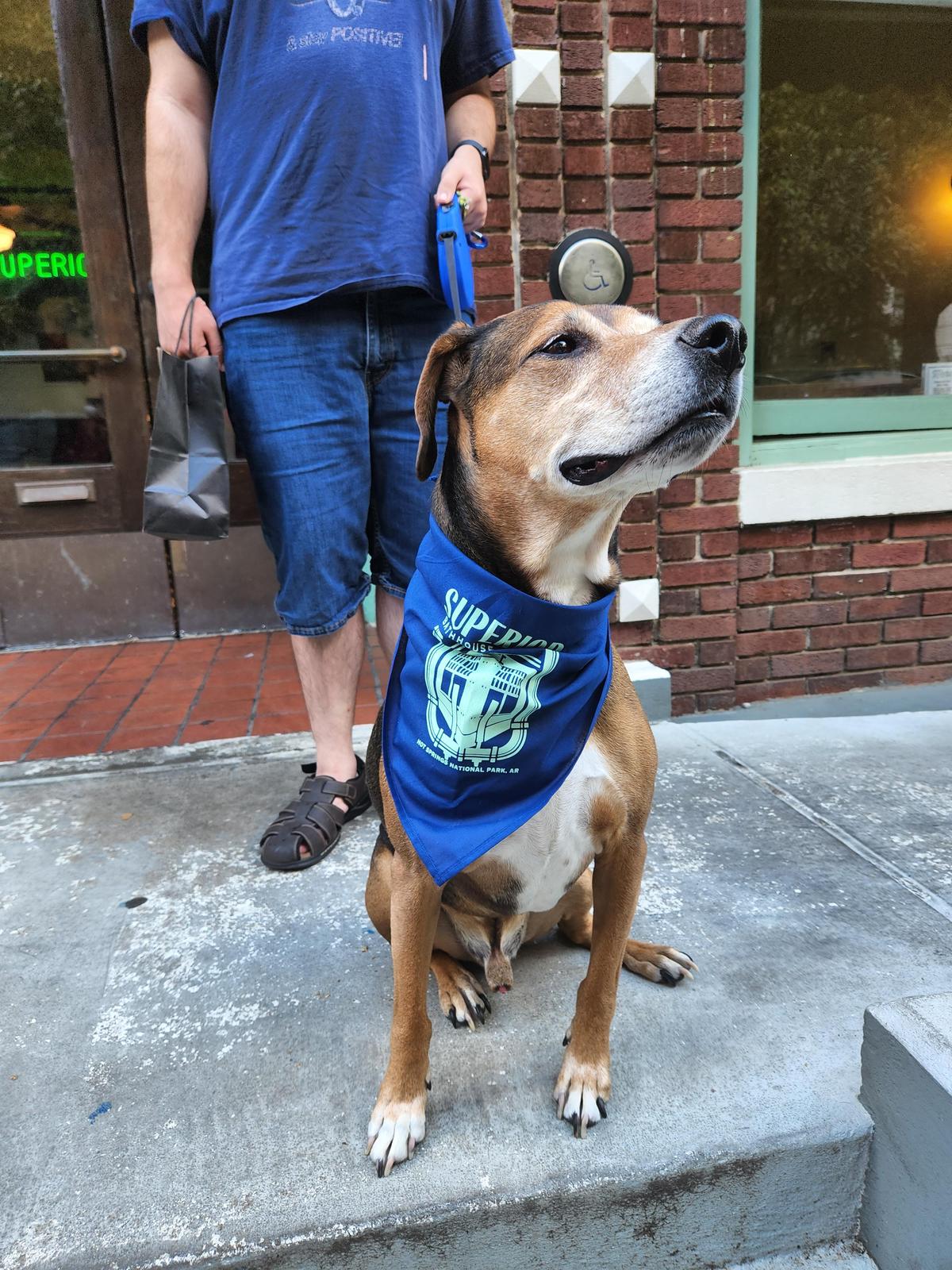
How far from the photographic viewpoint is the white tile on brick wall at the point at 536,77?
3.10m

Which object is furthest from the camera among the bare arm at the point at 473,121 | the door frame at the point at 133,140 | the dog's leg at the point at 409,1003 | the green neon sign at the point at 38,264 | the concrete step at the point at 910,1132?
the green neon sign at the point at 38,264

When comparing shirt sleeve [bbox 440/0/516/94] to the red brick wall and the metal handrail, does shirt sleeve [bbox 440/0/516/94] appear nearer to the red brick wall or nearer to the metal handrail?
the red brick wall

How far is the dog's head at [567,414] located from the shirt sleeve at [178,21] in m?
1.36

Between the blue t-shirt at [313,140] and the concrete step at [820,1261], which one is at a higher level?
the blue t-shirt at [313,140]

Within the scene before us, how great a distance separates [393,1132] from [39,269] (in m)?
4.78

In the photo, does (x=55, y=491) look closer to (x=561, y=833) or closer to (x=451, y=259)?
(x=451, y=259)

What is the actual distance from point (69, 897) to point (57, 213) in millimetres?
3894

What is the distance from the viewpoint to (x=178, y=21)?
7.30 feet

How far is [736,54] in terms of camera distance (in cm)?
327

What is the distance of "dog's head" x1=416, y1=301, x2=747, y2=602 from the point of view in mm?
1406

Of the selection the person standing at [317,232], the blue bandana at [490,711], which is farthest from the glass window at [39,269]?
the blue bandana at [490,711]

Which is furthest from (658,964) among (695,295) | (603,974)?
(695,295)

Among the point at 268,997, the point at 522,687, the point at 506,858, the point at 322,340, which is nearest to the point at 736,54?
the point at 322,340

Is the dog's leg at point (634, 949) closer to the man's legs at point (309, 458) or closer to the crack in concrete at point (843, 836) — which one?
the crack in concrete at point (843, 836)
